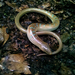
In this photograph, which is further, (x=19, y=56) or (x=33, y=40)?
(x=33, y=40)

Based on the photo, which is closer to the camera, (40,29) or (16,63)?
(16,63)

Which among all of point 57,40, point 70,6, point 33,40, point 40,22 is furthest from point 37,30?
point 70,6

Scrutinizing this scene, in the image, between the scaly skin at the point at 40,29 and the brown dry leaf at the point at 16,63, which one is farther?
the scaly skin at the point at 40,29

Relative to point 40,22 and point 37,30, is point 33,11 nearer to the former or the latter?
point 40,22

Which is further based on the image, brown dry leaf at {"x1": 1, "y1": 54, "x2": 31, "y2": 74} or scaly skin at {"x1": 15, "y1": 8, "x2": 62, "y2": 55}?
scaly skin at {"x1": 15, "y1": 8, "x2": 62, "y2": 55}

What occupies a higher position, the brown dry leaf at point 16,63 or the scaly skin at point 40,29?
the scaly skin at point 40,29

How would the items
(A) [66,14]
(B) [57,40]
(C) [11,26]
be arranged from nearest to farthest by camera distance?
1. (B) [57,40]
2. (C) [11,26]
3. (A) [66,14]

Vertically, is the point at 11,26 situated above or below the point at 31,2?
below

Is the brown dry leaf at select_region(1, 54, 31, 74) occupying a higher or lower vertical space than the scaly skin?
lower
